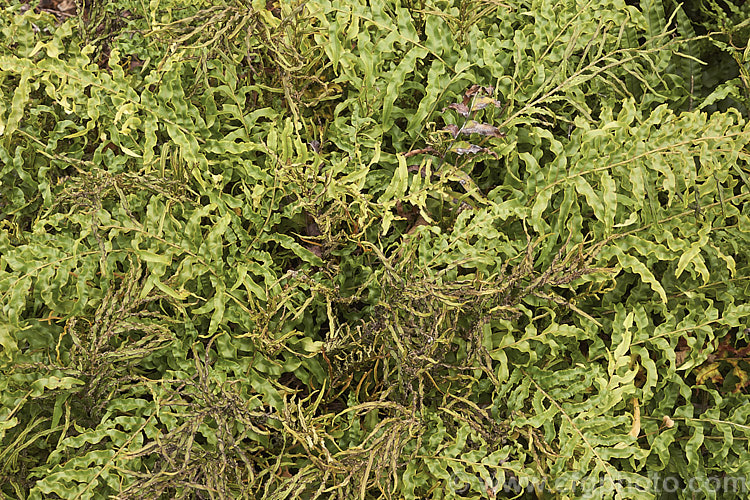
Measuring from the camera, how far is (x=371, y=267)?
1.22 meters

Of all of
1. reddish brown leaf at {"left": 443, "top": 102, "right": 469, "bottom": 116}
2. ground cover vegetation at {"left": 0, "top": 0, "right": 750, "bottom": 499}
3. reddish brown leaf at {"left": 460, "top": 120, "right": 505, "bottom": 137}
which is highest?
reddish brown leaf at {"left": 443, "top": 102, "right": 469, "bottom": 116}

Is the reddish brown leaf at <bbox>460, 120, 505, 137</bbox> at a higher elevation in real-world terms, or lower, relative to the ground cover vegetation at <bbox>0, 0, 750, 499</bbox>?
higher

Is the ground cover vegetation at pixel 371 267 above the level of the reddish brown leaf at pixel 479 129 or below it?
below

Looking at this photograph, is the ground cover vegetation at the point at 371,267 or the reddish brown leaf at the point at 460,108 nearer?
the ground cover vegetation at the point at 371,267

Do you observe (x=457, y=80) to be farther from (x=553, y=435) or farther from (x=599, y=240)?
(x=553, y=435)

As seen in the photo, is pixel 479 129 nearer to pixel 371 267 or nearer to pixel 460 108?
pixel 460 108

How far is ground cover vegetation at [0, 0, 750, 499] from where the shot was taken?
1.07 m

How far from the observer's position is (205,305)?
1.12 metres

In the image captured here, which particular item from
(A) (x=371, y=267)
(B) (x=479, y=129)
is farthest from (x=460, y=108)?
(A) (x=371, y=267)

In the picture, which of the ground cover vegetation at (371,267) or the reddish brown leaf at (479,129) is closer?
the ground cover vegetation at (371,267)

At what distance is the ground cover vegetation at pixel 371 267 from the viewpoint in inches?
42.1

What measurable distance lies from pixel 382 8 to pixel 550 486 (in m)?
0.89

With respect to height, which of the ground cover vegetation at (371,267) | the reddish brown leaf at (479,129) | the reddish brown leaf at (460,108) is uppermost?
the reddish brown leaf at (460,108)

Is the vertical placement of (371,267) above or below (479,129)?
below
